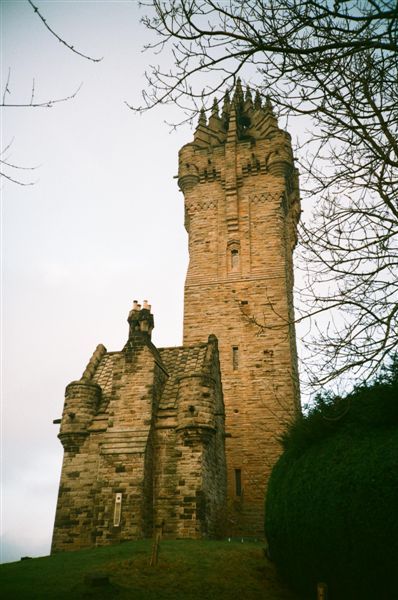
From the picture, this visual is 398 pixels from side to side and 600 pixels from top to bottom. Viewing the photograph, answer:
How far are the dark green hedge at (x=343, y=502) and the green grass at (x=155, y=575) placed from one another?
0.87 m

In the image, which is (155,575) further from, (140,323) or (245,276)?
(245,276)

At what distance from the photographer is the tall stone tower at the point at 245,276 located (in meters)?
21.8

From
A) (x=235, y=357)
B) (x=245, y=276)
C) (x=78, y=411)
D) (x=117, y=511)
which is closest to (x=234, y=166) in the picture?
(x=245, y=276)

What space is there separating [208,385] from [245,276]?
413 inches

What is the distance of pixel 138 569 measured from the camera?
10375 mm

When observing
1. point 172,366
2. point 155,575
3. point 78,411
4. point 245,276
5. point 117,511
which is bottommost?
point 155,575

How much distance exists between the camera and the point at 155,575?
33.2 feet

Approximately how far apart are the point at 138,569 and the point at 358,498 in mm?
4905

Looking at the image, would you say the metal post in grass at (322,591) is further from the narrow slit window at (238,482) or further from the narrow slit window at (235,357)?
the narrow slit window at (235,357)

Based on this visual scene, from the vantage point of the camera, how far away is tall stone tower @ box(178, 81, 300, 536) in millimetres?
21750

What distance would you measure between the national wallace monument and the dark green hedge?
50.8 inches

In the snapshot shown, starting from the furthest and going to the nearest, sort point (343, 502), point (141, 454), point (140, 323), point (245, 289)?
point (245, 289)
point (140, 323)
point (141, 454)
point (343, 502)

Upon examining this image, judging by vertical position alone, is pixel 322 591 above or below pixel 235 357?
below

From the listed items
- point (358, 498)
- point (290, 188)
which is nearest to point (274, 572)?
point (358, 498)
